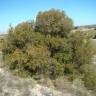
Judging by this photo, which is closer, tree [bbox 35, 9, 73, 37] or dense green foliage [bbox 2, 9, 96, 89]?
dense green foliage [bbox 2, 9, 96, 89]

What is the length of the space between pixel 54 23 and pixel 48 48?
5.59 ft

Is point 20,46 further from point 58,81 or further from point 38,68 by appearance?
point 58,81

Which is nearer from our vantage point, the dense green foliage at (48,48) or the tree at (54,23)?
the dense green foliage at (48,48)

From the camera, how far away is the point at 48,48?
56.7ft

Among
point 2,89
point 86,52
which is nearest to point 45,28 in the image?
point 86,52

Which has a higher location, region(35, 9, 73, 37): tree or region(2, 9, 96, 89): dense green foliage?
region(35, 9, 73, 37): tree

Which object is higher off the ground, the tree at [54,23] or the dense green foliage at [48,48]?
the tree at [54,23]

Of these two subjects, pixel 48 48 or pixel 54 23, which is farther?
pixel 54 23

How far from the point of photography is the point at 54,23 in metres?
17.6

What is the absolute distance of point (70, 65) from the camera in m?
17.2

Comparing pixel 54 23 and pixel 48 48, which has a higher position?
pixel 54 23

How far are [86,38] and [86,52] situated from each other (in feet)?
3.48

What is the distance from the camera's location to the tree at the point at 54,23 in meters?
17.6

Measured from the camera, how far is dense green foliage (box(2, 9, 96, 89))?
16.5 meters
